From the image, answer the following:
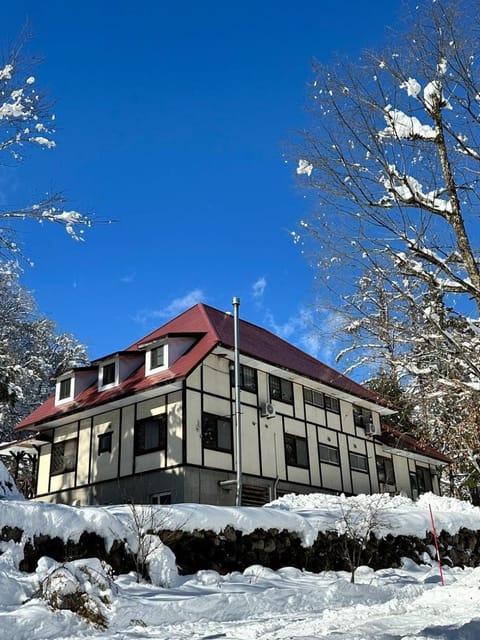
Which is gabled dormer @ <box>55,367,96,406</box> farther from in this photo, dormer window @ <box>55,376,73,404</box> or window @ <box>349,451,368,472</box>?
window @ <box>349,451,368,472</box>

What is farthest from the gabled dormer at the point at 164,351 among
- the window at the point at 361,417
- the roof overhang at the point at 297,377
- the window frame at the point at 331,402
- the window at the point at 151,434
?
the window at the point at 361,417

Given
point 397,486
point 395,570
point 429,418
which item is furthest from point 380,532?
point 397,486

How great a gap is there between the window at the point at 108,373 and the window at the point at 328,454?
8739 mm

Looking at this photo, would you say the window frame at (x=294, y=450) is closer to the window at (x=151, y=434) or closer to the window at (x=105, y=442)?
the window at (x=151, y=434)

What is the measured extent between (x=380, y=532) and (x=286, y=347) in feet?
42.1

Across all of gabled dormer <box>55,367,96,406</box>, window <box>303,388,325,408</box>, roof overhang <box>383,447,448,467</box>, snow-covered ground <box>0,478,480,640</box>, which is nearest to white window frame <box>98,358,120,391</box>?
gabled dormer <box>55,367,96,406</box>

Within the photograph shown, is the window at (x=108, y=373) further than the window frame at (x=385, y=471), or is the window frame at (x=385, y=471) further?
the window frame at (x=385, y=471)

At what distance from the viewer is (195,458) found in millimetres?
19375

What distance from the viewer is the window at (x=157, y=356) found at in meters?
21.6

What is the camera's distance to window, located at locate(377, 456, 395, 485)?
28297 mm

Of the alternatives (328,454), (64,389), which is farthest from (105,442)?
(328,454)

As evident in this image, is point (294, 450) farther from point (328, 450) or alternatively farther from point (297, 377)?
point (297, 377)

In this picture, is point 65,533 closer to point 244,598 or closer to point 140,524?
point 140,524

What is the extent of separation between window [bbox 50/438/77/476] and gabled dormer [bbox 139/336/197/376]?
476 centimetres
